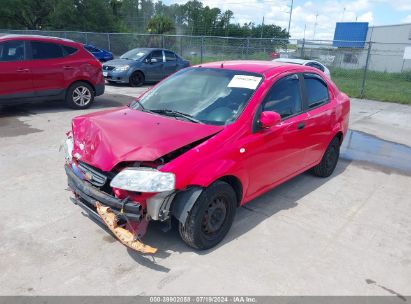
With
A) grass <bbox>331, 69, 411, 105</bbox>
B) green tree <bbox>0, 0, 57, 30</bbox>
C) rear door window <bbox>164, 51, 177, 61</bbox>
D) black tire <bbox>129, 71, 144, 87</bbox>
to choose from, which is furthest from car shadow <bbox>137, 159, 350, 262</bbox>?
green tree <bbox>0, 0, 57, 30</bbox>

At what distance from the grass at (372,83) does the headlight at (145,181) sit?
1370cm

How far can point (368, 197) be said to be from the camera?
16.1 ft

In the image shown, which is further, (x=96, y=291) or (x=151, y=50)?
(x=151, y=50)

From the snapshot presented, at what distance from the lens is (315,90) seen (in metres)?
4.97

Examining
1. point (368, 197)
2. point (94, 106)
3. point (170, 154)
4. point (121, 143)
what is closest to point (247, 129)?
point (170, 154)

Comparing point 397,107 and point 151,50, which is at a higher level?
point 151,50

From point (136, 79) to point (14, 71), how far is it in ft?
22.1

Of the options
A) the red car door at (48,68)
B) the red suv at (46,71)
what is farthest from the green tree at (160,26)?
the red car door at (48,68)

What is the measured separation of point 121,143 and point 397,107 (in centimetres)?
1244

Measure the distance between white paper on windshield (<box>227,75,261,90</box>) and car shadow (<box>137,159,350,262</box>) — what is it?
145cm

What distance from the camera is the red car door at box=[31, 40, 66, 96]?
8414 mm

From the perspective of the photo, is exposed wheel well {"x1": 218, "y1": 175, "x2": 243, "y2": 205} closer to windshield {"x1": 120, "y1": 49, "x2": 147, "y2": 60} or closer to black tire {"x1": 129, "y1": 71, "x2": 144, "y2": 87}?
black tire {"x1": 129, "y1": 71, "x2": 144, "y2": 87}

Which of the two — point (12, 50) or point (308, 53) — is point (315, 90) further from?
point (308, 53)

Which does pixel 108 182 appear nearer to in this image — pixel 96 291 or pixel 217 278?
pixel 96 291
